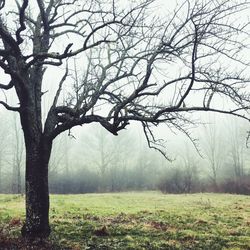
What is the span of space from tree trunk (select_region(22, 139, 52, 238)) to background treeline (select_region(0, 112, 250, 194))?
29.2 m

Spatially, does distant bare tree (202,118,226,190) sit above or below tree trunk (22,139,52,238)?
above

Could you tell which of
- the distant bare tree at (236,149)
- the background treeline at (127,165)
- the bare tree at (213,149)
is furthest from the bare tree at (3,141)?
the distant bare tree at (236,149)

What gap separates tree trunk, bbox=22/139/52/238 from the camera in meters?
9.85

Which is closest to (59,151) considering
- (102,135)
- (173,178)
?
(102,135)

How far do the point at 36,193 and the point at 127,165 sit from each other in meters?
45.9

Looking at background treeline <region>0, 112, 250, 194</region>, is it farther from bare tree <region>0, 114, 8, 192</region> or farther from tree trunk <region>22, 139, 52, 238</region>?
tree trunk <region>22, 139, 52, 238</region>

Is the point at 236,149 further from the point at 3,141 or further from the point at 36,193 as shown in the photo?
the point at 36,193

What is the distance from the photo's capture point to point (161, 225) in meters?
13.1

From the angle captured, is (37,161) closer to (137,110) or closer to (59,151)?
(137,110)

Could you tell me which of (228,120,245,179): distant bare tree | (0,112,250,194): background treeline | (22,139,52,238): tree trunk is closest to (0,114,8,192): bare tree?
(0,112,250,194): background treeline

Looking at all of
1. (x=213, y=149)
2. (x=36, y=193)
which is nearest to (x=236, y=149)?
(x=213, y=149)

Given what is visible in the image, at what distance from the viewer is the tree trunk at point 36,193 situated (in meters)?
9.85

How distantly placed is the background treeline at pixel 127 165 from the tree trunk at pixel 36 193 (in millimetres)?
29163

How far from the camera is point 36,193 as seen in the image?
9.91m
